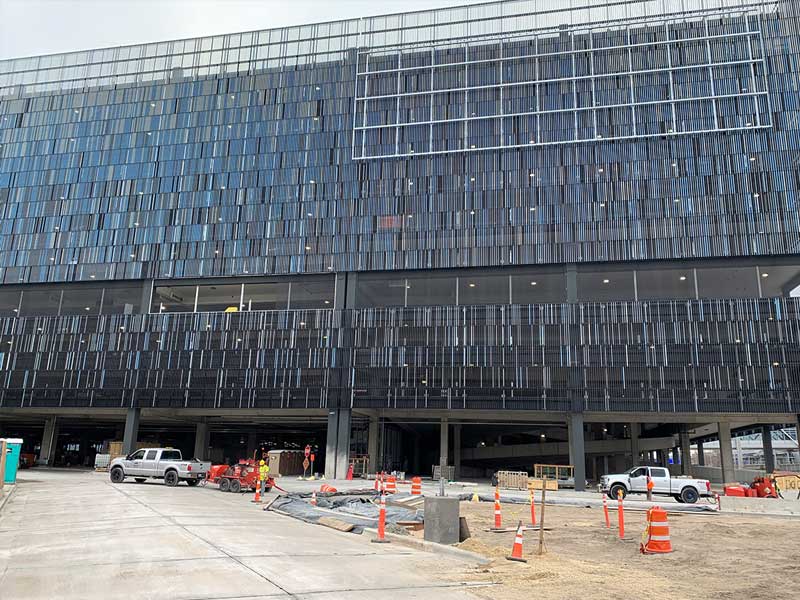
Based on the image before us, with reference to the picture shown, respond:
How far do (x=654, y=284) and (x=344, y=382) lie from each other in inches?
977

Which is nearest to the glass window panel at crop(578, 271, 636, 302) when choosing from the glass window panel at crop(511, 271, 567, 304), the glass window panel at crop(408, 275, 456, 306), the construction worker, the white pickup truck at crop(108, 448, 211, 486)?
the glass window panel at crop(511, 271, 567, 304)

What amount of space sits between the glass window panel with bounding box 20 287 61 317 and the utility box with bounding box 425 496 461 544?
53942 millimetres

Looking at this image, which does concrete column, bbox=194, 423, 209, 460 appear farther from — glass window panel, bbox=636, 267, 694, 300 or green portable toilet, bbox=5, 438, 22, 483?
glass window panel, bbox=636, 267, 694, 300

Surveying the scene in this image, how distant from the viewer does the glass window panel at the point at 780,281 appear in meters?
47.2

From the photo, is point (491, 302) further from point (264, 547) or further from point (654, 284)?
point (264, 547)

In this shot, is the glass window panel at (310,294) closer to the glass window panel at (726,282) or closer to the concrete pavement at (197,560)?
the glass window panel at (726,282)

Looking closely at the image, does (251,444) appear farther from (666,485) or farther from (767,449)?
(767,449)

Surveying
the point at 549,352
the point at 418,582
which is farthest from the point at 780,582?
the point at 549,352

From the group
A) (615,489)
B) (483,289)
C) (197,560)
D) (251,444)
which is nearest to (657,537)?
(197,560)

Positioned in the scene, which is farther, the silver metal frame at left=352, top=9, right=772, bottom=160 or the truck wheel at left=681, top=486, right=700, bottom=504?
the silver metal frame at left=352, top=9, right=772, bottom=160

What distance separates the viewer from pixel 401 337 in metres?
50.1

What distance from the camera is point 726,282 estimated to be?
4884cm

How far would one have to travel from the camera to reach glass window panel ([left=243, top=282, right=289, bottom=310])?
5459 cm

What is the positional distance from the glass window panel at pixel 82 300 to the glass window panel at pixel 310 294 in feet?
59.7
